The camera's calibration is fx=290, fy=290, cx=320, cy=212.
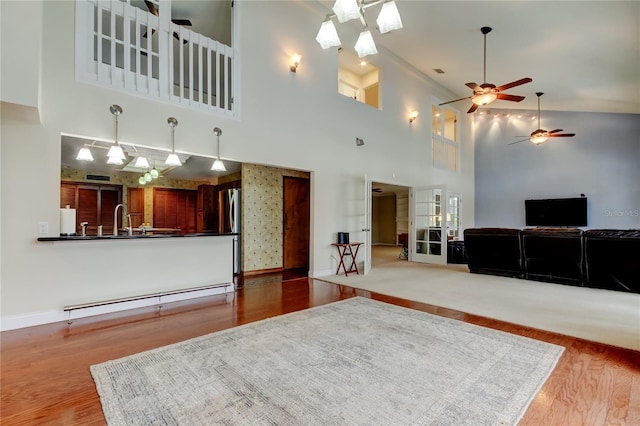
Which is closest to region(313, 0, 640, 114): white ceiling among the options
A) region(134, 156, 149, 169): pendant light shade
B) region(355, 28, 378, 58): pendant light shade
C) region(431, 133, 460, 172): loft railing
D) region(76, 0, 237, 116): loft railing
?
region(431, 133, 460, 172): loft railing

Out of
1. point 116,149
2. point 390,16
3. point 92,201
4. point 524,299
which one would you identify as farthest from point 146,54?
point 524,299

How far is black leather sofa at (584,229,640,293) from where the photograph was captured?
170 inches

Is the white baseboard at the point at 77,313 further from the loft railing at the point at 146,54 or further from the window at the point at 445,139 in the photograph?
the window at the point at 445,139

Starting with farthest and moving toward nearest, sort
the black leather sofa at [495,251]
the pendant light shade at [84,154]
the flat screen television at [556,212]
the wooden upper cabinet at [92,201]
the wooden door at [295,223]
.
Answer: the flat screen television at [556,212]
the wooden door at [295,223]
the black leather sofa at [495,251]
the wooden upper cabinet at [92,201]
the pendant light shade at [84,154]

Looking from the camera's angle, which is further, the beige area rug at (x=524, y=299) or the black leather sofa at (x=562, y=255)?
the black leather sofa at (x=562, y=255)

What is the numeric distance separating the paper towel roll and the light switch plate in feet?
0.43

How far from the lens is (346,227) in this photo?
6.09m

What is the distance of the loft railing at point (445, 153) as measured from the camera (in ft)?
28.2

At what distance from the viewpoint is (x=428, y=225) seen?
7.49 m

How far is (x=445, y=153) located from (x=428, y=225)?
2860mm

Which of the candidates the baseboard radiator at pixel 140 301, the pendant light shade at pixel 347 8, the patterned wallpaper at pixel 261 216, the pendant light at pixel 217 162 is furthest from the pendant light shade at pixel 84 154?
the pendant light shade at pixel 347 8

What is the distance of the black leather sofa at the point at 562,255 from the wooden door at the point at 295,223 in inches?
139

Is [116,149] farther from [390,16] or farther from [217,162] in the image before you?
[390,16]

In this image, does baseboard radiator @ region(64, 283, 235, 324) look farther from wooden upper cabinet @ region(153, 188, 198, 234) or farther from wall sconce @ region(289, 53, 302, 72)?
wall sconce @ region(289, 53, 302, 72)
